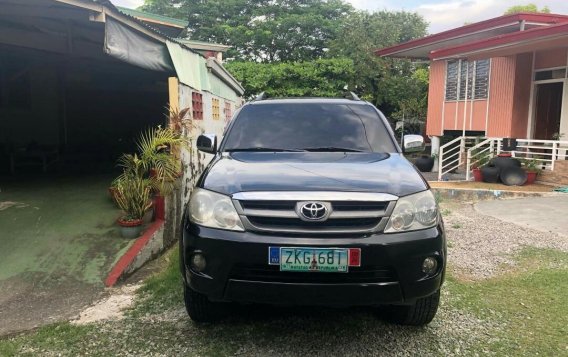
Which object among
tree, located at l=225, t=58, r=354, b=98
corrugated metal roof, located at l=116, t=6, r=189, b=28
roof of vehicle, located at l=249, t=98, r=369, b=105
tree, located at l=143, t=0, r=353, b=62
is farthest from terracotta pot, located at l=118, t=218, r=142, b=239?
tree, located at l=143, t=0, r=353, b=62

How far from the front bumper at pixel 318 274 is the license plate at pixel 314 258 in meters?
0.03

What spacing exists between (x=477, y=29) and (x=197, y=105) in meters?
10.1

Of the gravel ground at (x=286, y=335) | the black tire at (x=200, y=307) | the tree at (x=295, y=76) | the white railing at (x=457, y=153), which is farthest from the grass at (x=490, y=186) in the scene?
the tree at (x=295, y=76)

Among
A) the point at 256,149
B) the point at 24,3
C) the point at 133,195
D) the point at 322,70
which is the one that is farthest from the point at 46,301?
the point at 322,70

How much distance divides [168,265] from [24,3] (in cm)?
346

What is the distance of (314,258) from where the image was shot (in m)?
2.75

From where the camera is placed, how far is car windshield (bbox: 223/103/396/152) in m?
3.99

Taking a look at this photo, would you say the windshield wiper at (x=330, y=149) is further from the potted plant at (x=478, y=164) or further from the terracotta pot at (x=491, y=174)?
the potted plant at (x=478, y=164)

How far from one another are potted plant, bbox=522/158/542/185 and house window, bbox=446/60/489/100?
12.6ft

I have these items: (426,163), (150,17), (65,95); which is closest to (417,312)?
(150,17)

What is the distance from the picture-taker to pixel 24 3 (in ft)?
18.0

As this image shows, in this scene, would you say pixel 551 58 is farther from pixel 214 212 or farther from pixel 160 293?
pixel 214 212

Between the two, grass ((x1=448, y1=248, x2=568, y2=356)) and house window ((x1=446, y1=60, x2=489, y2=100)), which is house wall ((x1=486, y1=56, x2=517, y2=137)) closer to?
house window ((x1=446, y1=60, x2=489, y2=100))

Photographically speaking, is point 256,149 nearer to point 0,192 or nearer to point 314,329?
point 314,329
